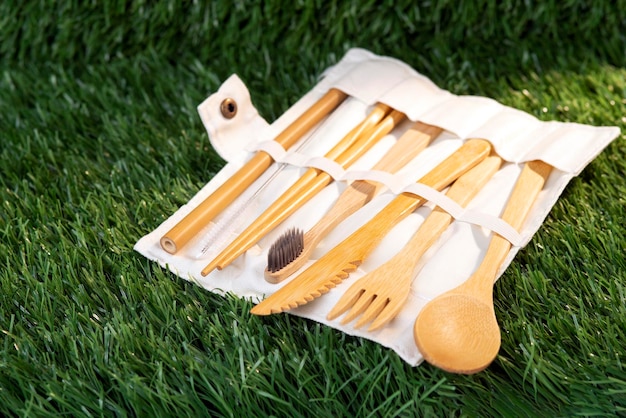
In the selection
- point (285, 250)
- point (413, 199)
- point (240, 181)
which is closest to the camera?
point (285, 250)

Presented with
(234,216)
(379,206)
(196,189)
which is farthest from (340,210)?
(196,189)

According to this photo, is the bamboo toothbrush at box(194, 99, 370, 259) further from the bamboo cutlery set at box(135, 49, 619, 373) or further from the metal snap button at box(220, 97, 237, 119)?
the metal snap button at box(220, 97, 237, 119)

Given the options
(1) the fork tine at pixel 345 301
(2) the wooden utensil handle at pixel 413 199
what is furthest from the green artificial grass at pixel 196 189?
(2) the wooden utensil handle at pixel 413 199

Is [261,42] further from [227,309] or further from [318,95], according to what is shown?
[227,309]

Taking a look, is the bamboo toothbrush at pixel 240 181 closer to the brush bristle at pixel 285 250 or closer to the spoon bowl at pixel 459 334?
the brush bristle at pixel 285 250

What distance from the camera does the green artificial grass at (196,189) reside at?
115 centimetres

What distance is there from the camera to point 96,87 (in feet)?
6.37

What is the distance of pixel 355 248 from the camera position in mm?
1285

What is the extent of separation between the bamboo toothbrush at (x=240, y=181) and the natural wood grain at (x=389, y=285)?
1.07 ft

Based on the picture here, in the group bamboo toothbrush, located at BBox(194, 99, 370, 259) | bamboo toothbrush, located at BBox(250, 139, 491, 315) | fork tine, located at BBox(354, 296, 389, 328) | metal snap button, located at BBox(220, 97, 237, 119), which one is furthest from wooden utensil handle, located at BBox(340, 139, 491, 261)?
metal snap button, located at BBox(220, 97, 237, 119)

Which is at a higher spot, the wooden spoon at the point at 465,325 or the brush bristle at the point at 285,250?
Answer: the brush bristle at the point at 285,250

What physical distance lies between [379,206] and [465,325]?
1.00ft

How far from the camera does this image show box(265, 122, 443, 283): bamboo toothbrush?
4.19 ft

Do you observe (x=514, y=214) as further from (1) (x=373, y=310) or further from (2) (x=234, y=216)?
(2) (x=234, y=216)
